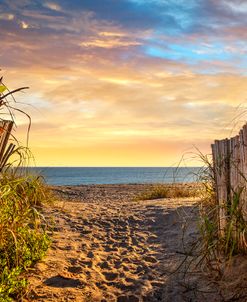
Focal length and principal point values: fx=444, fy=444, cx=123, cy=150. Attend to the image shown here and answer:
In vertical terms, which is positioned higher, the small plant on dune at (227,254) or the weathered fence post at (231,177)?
the weathered fence post at (231,177)

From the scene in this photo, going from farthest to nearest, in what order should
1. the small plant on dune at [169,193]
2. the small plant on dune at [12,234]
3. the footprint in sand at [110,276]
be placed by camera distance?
1. the small plant on dune at [169,193]
2. the footprint in sand at [110,276]
3. the small plant on dune at [12,234]

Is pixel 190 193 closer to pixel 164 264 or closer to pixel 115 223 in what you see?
pixel 115 223

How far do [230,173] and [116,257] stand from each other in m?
1.84

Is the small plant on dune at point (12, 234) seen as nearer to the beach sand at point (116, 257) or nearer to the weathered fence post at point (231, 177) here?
the beach sand at point (116, 257)

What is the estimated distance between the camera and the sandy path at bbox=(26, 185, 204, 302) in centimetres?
443

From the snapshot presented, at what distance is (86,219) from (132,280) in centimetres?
306

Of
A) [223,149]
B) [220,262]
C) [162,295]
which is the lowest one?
[162,295]

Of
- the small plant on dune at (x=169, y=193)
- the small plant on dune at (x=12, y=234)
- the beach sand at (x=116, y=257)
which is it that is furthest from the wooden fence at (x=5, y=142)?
the small plant on dune at (x=169, y=193)

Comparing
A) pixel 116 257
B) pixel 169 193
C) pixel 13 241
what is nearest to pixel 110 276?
pixel 116 257

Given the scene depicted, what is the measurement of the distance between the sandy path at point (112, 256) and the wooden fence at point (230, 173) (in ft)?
3.13

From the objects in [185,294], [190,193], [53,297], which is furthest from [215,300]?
[190,193]

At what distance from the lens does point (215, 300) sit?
160 inches

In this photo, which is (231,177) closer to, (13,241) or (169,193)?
(13,241)

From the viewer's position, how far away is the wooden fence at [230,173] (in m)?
4.48
